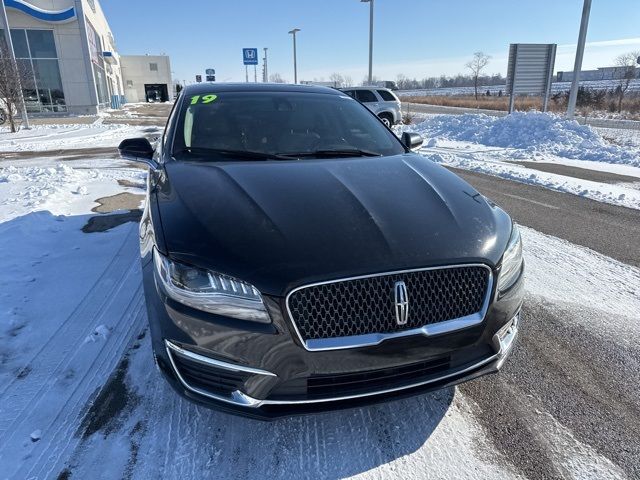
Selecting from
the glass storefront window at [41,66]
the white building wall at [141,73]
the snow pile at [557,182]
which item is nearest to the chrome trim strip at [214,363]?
the snow pile at [557,182]

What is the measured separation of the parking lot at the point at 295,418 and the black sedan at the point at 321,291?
1.22 feet

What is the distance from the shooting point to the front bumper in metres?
1.82

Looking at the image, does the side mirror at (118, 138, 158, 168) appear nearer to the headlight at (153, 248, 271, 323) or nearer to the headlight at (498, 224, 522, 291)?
the headlight at (153, 248, 271, 323)

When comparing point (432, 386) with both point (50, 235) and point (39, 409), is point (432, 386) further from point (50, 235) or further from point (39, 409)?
point (50, 235)

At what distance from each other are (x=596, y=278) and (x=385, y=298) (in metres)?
3.32

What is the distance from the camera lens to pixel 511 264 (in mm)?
2262

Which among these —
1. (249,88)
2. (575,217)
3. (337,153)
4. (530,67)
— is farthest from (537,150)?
(337,153)

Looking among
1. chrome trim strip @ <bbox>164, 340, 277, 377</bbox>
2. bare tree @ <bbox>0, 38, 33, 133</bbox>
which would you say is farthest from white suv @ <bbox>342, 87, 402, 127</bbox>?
chrome trim strip @ <bbox>164, 340, 277, 377</bbox>

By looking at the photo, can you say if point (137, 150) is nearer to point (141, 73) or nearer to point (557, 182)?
point (557, 182)

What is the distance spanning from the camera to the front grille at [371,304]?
6.00 ft

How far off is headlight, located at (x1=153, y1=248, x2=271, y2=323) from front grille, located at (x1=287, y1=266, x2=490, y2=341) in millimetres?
159

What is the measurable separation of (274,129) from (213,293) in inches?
74.1

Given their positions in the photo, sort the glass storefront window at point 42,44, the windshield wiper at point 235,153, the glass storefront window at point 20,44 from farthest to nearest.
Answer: the glass storefront window at point 42,44 → the glass storefront window at point 20,44 → the windshield wiper at point 235,153

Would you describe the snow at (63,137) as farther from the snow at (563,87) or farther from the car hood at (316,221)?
the snow at (563,87)
